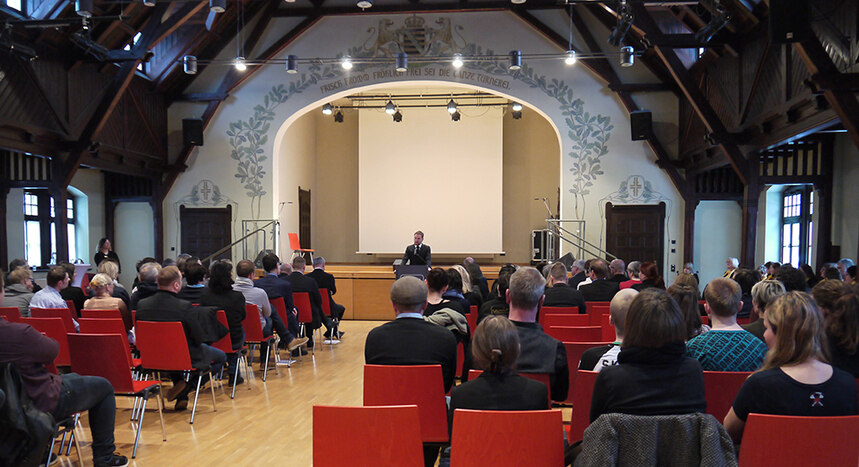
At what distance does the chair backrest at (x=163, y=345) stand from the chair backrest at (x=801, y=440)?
3.56m

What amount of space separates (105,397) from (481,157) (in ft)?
42.8

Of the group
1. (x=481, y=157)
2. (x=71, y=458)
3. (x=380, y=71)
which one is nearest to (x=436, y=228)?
(x=481, y=157)

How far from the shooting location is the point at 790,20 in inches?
229

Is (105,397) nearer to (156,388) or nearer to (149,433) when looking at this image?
(156,388)

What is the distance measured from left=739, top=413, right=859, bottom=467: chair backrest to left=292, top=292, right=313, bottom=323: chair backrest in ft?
18.7

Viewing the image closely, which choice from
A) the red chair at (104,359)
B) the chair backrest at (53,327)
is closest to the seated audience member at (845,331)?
the red chair at (104,359)

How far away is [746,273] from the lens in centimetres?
475

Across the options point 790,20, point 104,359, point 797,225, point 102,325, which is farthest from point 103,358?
point 797,225

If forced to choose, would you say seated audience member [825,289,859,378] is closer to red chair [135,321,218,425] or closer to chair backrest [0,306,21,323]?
red chair [135,321,218,425]

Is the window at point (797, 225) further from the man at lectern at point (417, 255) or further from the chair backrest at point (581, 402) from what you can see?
the chair backrest at point (581, 402)

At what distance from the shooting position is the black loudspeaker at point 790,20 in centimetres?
580

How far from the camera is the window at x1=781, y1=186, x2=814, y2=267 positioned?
10133 millimetres

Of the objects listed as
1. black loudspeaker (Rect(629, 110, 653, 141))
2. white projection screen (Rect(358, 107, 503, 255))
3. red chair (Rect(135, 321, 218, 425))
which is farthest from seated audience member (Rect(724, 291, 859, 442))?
white projection screen (Rect(358, 107, 503, 255))

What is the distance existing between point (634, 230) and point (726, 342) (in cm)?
1008
